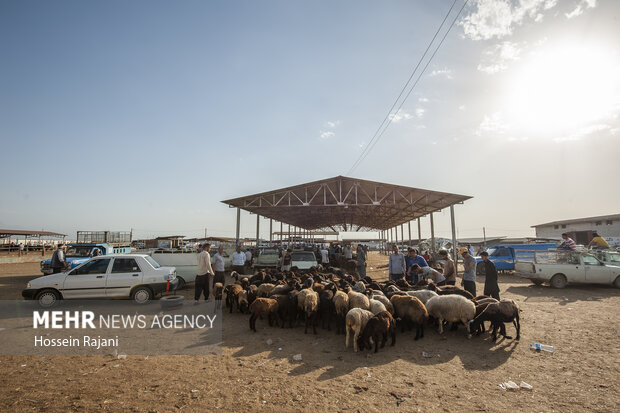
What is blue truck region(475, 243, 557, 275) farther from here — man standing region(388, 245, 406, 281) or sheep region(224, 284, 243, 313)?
sheep region(224, 284, 243, 313)

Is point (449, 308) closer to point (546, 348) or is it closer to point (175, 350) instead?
point (546, 348)

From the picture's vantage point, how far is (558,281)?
12641mm

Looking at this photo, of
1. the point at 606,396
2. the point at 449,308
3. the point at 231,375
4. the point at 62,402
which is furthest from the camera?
the point at 449,308

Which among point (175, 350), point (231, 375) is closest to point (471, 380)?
point (231, 375)

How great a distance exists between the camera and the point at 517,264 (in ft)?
45.8

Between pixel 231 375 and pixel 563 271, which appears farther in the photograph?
pixel 563 271

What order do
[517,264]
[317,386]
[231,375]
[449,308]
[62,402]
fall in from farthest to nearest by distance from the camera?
1. [517,264]
2. [449,308]
3. [231,375]
4. [317,386]
5. [62,402]

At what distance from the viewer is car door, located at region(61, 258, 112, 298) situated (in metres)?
8.29

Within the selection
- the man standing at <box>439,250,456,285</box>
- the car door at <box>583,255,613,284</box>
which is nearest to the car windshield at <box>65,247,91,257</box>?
the man standing at <box>439,250,456,285</box>

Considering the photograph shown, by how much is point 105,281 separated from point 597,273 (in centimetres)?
1897

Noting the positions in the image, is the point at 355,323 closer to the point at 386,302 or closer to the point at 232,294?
the point at 386,302

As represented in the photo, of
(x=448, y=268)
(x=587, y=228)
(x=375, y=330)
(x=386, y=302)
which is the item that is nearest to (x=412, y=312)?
(x=386, y=302)

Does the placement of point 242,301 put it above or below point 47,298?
below

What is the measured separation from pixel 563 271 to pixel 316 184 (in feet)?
43.7
